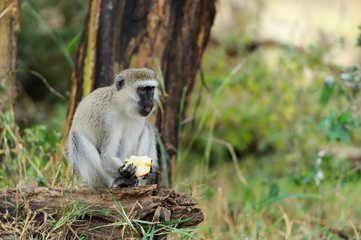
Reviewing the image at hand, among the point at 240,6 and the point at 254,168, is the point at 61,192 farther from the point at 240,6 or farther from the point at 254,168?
the point at 240,6

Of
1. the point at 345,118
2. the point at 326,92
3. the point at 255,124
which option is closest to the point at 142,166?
the point at 345,118

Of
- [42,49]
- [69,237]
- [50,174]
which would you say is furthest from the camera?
[42,49]

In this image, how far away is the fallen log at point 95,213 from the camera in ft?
11.1

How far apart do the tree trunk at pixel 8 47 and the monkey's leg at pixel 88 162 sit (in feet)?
4.67

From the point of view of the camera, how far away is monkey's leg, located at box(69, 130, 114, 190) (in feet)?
12.8

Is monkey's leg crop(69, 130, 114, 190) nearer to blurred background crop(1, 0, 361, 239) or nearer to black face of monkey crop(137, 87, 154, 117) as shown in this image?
blurred background crop(1, 0, 361, 239)

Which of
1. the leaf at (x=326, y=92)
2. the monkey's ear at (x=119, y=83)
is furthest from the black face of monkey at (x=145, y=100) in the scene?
the leaf at (x=326, y=92)

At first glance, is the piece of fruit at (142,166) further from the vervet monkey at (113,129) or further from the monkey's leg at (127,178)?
the vervet monkey at (113,129)

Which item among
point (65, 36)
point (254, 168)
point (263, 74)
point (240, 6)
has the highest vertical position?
point (240, 6)

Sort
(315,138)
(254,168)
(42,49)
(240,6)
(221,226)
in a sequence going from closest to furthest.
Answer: (221,226), (315,138), (254,168), (42,49), (240,6)

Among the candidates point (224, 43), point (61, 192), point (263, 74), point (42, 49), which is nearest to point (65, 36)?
point (42, 49)

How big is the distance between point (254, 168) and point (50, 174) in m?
4.57

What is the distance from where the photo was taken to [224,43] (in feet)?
29.0

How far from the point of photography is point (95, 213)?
3.50 m
